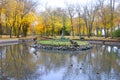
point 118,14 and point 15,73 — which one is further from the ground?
point 118,14

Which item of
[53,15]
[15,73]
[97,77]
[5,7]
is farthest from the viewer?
[53,15]

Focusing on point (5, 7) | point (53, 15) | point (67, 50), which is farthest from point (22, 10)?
point (67, 50)

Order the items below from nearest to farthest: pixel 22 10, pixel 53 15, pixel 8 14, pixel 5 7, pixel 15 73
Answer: pixel 15 73 < pixel 5 7 < pixel 8 14 < pixel 22 10 < pixel 53 15

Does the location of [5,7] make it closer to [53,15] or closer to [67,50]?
[67,50]

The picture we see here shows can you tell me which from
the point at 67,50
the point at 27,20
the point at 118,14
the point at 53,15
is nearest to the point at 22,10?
the point at 27,20

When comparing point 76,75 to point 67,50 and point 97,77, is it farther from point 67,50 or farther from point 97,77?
point 67,50

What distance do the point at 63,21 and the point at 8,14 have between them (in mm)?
22367

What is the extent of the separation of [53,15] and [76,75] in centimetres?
5228

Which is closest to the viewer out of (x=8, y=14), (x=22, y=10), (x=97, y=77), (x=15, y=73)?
(x=97, y=77)

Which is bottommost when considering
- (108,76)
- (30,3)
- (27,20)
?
(108,76)

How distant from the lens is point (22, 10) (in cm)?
4781

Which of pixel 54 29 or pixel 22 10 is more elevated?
pixel 22 10

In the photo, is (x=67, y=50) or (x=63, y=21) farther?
(x=63, y=21)

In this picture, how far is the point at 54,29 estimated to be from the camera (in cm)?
6488
